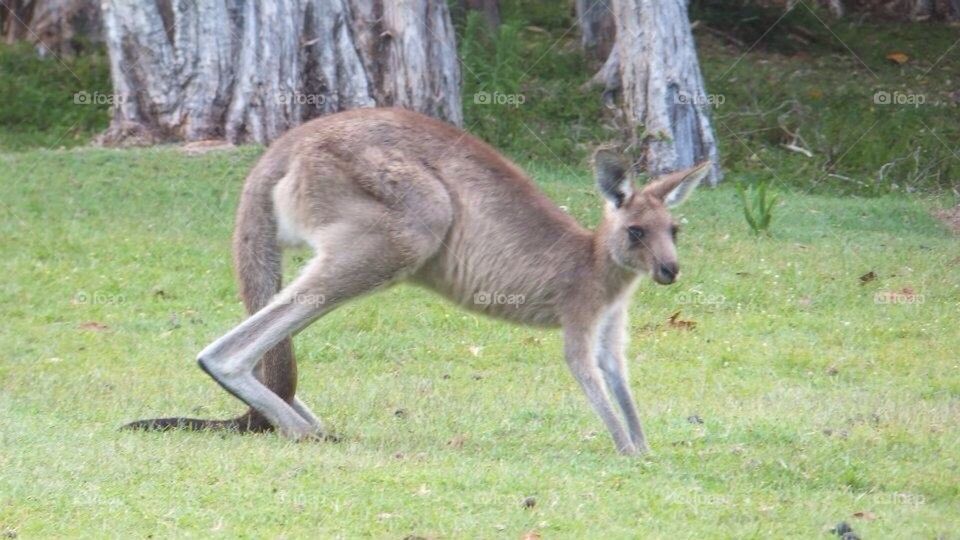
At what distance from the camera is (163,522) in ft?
16.9

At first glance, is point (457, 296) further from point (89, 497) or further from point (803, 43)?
point (803, 43)

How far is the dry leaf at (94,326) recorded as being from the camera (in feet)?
31.4

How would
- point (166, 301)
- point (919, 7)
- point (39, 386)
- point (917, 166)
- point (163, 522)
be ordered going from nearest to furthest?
point (163, 522) < point (39, 386) < point (166, 301) < point (917, 166) < point (919, 7)

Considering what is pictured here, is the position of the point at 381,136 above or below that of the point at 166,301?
above

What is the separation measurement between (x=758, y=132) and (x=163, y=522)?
13.4 metres

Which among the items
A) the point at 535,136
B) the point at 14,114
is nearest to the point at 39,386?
the point at 535,136

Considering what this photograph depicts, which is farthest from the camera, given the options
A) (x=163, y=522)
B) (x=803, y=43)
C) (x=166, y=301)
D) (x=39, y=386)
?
(x=803, y=43)

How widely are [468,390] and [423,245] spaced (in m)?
1.71

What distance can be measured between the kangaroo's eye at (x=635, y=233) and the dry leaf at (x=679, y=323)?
301cm

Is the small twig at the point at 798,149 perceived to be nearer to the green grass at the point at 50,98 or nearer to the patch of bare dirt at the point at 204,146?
the patch of bare dirt at the point at 204,146

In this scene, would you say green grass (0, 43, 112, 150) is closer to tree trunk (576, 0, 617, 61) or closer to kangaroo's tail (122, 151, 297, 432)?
tree trunk (576, 0, 617, 61)

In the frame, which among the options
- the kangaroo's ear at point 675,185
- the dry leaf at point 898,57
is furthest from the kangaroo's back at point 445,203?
the dry leaf at point 898,57

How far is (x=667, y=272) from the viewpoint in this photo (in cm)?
664

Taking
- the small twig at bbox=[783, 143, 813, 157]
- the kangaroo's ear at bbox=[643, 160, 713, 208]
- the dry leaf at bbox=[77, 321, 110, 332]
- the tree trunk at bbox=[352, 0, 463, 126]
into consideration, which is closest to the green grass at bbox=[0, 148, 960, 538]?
the dry leaf at bbox=[77, 321, 110, 332]
